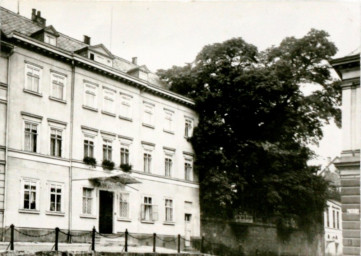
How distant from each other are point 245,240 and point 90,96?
1652cm

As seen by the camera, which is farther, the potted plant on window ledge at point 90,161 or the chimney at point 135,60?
the chimney at point 135,60

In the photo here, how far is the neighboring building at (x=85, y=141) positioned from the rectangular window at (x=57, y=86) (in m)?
0.05

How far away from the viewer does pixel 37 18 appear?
33.8 metres

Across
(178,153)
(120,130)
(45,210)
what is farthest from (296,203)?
(45,210)

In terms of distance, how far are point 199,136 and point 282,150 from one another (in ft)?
18.9

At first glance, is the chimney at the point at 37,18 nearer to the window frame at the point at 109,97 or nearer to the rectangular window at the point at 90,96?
Result: the rectangular window at the point at 90,96

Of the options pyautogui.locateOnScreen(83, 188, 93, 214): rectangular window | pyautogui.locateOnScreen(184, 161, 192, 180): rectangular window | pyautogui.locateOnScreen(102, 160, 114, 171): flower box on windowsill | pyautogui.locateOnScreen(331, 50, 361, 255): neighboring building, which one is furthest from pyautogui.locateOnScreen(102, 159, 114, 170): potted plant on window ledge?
pyautogui.locateOnScreen(331, 50, 361, 255): neighboring building

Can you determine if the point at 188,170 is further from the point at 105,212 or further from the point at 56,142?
the point at 56,142

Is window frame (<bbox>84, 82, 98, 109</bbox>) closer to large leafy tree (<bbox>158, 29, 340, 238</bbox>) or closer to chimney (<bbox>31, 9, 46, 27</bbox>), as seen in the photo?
chimney (<bbox>31, 9, 46, 27</bbox>)

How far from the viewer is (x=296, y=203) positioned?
4225 centimetres

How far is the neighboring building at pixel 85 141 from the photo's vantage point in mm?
28281

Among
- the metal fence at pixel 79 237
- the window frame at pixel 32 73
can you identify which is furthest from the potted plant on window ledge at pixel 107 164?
the window frame at pixel 32 73

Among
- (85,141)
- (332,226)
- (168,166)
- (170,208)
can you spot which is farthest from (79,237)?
(332,226)

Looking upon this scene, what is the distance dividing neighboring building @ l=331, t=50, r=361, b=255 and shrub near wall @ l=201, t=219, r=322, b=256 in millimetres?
14223
